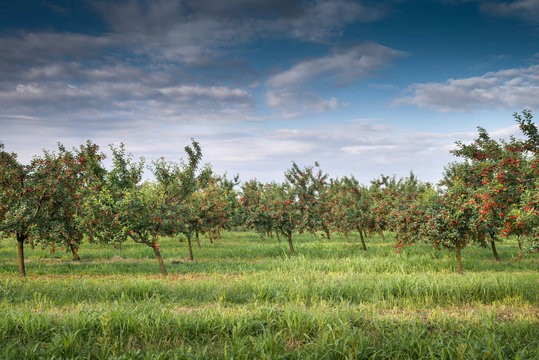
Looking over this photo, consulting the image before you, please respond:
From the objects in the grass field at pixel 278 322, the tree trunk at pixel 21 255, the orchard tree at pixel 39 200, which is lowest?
the grass field at pixel 278 322

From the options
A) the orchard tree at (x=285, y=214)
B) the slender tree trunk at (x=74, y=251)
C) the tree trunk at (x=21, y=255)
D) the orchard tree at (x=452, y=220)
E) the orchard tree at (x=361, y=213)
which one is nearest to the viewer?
the orchard tree at (x=452, y=220)

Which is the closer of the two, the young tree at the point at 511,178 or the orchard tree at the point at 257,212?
the young tree at the point at 511,178

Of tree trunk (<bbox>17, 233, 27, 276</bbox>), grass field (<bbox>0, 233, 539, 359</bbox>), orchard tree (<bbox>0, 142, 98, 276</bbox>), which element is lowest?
grass field (<bbox>0, 233, 539, 359</bbox>)

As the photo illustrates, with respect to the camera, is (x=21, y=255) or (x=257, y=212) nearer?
(x=21, y=255)

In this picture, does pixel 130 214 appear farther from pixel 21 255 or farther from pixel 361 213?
pixel 361 213

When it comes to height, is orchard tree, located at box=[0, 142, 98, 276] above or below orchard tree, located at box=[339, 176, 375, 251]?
above

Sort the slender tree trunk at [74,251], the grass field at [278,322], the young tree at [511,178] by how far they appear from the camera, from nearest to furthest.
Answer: the grass field at [278,322] → the young tree at [511,178] → the slender tree trunk at [74,251]


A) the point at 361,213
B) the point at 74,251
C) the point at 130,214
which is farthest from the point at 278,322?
the point at 361,213

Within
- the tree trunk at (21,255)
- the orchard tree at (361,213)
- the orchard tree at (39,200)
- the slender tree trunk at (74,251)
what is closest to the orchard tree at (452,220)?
the orchard tree at (361,213)

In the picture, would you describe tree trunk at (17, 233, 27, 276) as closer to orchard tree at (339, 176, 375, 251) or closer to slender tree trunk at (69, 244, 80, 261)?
slender tree trunk at (69, 244, 80, 261)

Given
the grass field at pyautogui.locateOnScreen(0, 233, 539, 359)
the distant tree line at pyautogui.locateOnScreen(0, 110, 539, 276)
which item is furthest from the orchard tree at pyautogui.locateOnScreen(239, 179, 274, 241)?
the grass field at pyautogui.locateOnScreen(0, 233, 539, 359)

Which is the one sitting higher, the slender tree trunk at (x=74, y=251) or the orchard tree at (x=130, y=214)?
the orchard tree at (x=130, y=214)

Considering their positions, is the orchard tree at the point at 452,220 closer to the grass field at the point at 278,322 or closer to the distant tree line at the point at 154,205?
the distant tree line at the point at 154,205

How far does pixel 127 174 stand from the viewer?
58.5 feet
